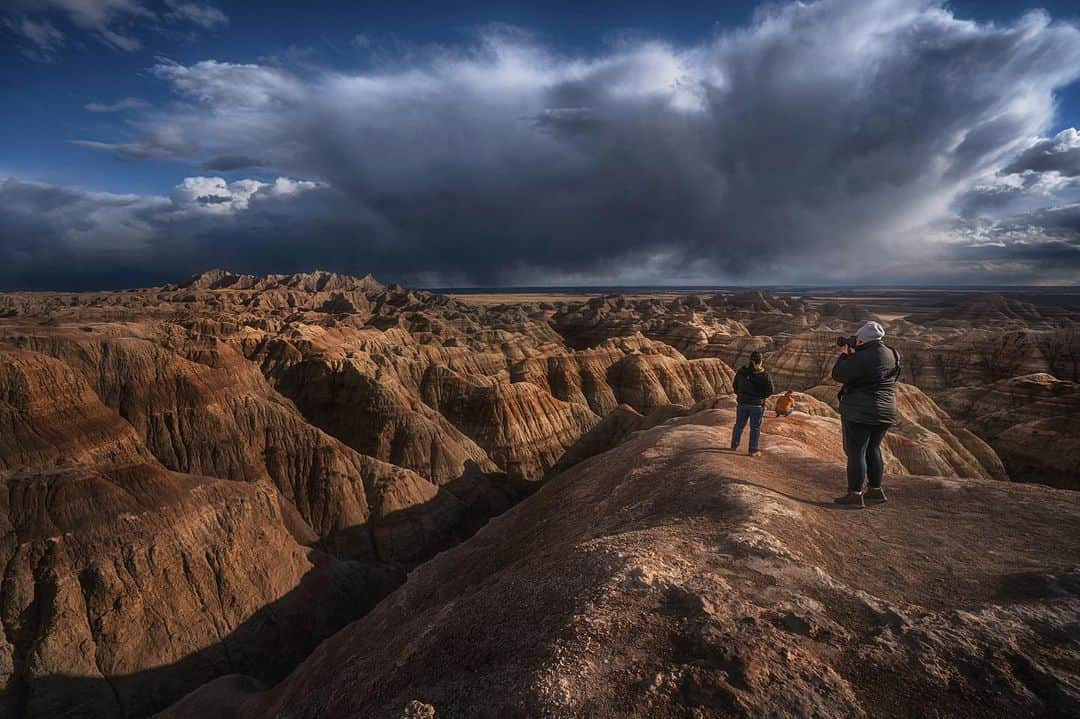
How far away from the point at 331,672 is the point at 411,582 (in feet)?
10.9

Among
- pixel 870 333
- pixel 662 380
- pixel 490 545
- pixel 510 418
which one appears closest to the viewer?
pixel 870 333

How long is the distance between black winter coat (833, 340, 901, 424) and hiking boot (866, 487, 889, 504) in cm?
105

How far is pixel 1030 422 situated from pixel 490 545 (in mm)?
34996

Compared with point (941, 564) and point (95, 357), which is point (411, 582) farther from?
point (95, 357)

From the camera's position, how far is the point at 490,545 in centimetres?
1036

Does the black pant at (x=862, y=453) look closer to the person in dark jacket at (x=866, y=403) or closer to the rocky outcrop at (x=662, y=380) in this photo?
the person in dark jacket at (x=866, y=403)

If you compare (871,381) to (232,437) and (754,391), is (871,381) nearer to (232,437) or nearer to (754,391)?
(754,391)

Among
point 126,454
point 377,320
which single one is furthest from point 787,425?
point 377,320

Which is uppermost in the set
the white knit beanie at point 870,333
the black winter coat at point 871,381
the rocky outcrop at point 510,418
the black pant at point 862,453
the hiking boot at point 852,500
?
the white knit beanie at point 870,333

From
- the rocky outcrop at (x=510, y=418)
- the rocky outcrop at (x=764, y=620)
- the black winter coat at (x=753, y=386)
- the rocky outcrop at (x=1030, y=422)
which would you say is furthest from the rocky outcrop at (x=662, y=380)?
the rocky outcrop at (x=764, y=620)

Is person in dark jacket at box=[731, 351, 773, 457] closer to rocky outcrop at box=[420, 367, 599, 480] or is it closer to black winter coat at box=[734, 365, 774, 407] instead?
black winter coat at box=[734, 365, 774, 407]

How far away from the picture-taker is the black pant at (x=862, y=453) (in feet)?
23.0

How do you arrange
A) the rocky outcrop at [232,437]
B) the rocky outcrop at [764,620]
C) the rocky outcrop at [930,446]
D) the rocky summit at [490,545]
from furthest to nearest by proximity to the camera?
the rocky outcrop at [232,437]
the rocky outcrop at [930,446]
the rocky summit at [490,545]
the rocky outcrop at [764,620]

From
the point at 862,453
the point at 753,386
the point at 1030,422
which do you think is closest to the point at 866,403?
the point at 862,453
